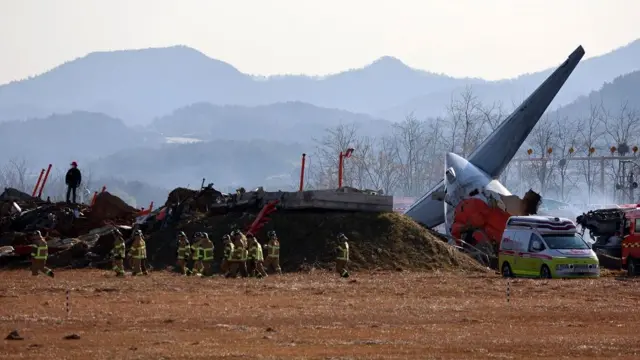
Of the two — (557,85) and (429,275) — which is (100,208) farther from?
(557,85)

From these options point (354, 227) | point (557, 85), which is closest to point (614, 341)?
point (354, 227)

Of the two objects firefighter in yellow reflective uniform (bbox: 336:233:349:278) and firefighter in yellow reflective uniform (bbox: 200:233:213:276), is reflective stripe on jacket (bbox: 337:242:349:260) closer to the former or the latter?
firefighter in yellow reflective uniform (bbox: 336:233:349:278)

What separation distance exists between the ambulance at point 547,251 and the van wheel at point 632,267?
2474 millimetres

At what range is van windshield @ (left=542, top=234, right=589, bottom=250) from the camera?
3956 cm

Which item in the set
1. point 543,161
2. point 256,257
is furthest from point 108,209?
point 543,161

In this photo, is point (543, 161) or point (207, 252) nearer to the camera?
point (207, 252)

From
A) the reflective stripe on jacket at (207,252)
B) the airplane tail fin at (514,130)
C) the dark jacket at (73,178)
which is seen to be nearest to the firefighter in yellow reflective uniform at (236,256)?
the reflective stripe on jacket at (207,252)

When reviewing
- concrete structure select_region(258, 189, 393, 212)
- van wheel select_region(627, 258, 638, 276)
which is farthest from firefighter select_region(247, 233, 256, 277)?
van wheel select_region(627, 258, 638, 276)

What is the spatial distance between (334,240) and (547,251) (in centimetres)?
754

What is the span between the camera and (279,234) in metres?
43.4

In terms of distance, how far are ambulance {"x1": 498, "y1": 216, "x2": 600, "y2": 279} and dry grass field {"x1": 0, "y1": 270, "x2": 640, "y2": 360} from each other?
134 centimetres

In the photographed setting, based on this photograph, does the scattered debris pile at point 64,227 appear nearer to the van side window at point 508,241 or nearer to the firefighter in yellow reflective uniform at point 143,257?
the firefighter in yellow reflective uniform at point 143,257

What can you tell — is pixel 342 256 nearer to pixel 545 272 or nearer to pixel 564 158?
pixel 545 272

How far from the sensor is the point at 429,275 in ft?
130
